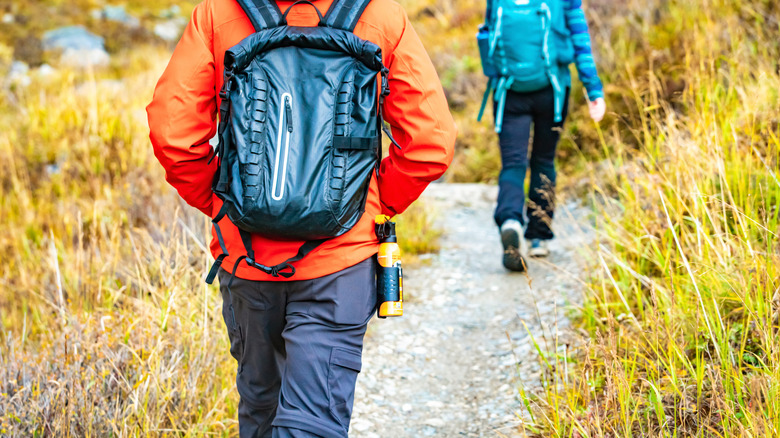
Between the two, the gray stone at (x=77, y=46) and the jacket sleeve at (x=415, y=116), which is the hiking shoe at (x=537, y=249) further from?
the gray stone at (x=77, y=46)

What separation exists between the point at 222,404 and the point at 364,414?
0.69m

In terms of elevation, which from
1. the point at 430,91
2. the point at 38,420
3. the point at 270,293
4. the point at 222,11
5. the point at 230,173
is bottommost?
the point at 38,420

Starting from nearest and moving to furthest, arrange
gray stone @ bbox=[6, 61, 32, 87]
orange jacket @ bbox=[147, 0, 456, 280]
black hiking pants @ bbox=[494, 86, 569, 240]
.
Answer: orange jacket @ bbox=[147, 0, 456, 280] < black hiking pants @ bbox=[494, 86, 569, 240] < gray stone @ bbox=[6, 61, 32, 87]

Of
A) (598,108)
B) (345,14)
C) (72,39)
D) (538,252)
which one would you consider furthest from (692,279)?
(72,39)

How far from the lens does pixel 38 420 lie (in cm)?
256

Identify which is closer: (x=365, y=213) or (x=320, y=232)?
(x=320, y=232)

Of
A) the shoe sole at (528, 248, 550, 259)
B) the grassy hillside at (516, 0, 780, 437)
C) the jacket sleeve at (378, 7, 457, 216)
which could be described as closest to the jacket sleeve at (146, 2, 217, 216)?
the jacket sleeve at (378, 7, 457, 216)

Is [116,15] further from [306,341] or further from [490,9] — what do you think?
[306,341]

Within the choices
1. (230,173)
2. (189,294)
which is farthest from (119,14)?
(230,173)

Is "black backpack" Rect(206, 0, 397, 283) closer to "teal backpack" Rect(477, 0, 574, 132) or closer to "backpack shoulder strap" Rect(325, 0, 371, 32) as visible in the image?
"backpack shoulder strap" Rect(325, 0, 371, 32)

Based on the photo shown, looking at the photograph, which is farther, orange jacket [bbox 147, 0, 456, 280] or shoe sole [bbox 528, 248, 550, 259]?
shoe sole [bbox 528, 248, 550, 259]

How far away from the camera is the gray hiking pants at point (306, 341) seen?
185cm

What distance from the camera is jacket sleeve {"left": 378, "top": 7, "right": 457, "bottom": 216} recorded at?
1909 millimetres

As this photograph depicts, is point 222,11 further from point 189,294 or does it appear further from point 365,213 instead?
point 189,294
